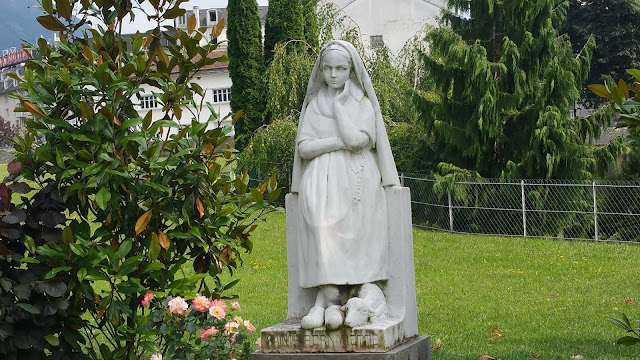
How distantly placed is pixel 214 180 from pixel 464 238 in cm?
1376

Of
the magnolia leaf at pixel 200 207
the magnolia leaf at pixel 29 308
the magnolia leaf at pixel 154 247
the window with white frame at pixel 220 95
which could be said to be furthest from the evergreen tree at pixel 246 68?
the window with white frame at pixel 220 95

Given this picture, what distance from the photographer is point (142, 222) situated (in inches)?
244

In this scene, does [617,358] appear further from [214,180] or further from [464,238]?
[464,238]

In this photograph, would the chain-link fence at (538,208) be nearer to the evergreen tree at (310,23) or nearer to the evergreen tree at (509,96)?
the evergreen tree at (509,96)

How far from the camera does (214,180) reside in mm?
6727

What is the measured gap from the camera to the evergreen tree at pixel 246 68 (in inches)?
1150

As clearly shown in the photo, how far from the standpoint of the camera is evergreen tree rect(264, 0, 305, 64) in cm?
2830

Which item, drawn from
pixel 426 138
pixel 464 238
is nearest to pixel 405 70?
pixel 426 138

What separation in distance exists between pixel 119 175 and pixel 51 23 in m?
1.47

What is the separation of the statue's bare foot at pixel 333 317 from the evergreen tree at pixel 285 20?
21773 mm

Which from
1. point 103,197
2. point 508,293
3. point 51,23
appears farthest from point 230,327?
point 508,293

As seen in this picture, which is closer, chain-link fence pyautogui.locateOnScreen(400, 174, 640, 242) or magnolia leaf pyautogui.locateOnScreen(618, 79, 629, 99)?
magnolia leaf pyautogui.locateOnScreen(618, 79, 629, 99)

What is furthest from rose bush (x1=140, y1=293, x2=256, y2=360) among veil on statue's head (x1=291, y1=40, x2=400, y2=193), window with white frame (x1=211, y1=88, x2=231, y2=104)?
window with white frame (x1=211, y1=88, x2=231, y2=104)

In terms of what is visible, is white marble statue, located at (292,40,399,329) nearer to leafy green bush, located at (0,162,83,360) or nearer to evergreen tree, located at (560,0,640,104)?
leafy green bush, located at (0,162,83,360)
